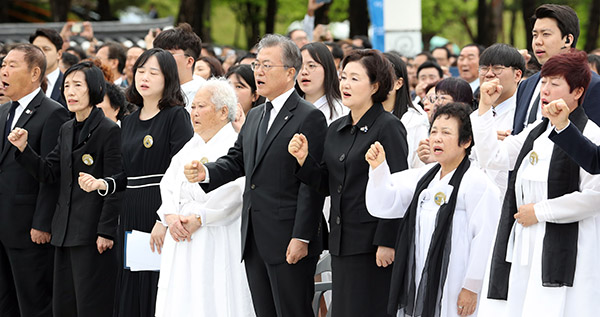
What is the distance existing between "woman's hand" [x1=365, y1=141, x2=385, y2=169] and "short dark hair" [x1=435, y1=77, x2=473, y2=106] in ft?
5.47

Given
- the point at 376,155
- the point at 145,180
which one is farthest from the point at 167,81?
the point at 376,155

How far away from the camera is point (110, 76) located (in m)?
8.23

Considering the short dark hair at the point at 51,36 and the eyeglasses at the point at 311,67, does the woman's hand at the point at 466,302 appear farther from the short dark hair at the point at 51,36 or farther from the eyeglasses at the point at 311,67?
the short dark hair at the point at 51,36

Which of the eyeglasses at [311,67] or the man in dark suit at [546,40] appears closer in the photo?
the man in dark suit at [546,40]

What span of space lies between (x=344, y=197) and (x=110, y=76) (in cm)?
380

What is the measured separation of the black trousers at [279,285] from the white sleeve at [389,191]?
2.25 feet

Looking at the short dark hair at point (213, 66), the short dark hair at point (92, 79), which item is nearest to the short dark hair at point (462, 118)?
the short dark hair at point (92, 79)

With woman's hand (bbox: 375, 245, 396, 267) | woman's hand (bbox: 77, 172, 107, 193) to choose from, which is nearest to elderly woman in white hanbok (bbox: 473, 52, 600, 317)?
woman's hand (bbox: 375, 245, 396, 267)

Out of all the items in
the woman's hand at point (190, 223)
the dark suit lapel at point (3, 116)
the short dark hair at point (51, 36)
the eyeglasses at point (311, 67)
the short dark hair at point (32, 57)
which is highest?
the short dark hair at point (51, 36)

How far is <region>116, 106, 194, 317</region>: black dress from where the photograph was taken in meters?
6.28

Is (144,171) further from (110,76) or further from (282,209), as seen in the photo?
(110,76)

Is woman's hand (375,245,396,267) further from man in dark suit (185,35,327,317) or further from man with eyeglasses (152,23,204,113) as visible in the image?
man with eyeglasses (152,23,204,113)

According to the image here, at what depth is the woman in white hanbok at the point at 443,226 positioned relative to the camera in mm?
4895

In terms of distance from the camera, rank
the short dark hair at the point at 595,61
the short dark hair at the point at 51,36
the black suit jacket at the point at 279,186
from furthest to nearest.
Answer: the short dark hair at the point at 51,36
the short dark hair at the point at 595,61
the black suit jacket at the point at 279,186
